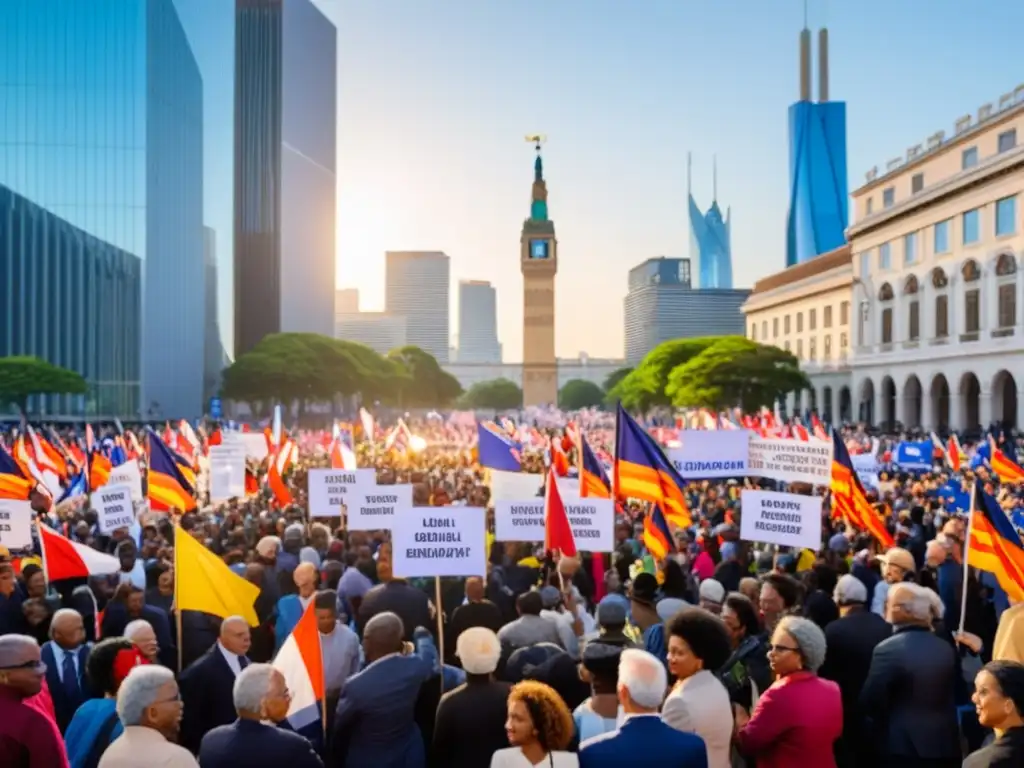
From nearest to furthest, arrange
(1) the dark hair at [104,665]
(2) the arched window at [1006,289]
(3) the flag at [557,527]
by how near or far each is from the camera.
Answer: (1) the dark hair at [104,665], (3) the flag at [557,527], (2) the arched window at [1006,289]

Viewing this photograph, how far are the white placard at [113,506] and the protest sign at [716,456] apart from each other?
644 centimetres

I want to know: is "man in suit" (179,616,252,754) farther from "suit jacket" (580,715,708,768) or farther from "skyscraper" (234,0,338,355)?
"skyscraper" (234,0,338,355)

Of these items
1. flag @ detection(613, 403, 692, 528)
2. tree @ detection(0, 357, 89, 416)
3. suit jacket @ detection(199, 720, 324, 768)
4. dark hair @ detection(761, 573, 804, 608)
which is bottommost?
suit jacket @ detection(199, 720, 324, 768)

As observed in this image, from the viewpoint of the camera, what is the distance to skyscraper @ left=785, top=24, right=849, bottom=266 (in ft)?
390

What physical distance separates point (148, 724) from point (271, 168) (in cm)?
12053

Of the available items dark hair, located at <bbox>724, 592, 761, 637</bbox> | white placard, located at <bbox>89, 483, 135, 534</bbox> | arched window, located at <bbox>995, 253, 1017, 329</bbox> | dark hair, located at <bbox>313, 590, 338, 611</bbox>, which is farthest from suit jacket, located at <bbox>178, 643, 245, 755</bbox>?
arched window, located at <bbox>995, 253, 1017, 329</bbox>

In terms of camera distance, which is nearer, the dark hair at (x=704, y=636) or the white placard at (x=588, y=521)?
the dark hair at (x=704, y=636)

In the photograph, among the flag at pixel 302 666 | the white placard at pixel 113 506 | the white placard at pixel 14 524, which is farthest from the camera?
the white placard at pixel 113 506

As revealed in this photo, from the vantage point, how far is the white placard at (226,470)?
16406mm

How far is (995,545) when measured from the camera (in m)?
7.44

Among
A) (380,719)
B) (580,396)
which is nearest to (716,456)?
(380,719)

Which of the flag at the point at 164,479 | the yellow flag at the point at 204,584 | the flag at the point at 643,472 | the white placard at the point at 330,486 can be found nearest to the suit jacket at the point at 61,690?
the yellow flag at the point at 204,584

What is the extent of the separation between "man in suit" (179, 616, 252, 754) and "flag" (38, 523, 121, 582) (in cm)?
275

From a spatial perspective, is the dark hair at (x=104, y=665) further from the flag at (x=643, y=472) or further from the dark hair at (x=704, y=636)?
the flag at (x=643, y=472)
